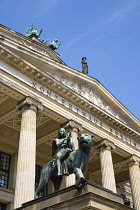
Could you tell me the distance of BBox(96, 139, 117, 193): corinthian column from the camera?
901 inches

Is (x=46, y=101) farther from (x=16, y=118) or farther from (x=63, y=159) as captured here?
(x=63, y=159)

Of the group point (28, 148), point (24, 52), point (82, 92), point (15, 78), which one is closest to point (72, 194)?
point (28, 148)

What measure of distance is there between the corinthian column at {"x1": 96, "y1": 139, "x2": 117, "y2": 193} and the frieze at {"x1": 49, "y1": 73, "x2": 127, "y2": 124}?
3593mm

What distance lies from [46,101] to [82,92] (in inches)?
204

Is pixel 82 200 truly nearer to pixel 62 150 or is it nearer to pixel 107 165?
pixel 62 150

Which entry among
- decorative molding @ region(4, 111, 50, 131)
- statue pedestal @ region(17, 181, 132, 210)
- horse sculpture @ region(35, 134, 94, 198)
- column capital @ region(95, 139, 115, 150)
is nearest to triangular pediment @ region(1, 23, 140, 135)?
column capital @ region(95, 139, 115, 150)

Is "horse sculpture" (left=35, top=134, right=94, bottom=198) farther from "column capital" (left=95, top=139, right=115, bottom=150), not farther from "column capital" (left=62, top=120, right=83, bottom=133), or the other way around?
"column capital" (left=95, top=139, right=115, bottom=150)

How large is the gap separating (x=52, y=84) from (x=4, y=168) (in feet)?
26.1

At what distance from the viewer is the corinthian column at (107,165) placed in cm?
2289

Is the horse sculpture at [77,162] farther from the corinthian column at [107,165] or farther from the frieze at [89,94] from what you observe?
the corinthian column at [107,165]

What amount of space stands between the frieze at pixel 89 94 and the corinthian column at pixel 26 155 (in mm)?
4185

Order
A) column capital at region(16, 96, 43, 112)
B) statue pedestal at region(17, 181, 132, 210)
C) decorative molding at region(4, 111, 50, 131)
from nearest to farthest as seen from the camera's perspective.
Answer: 1. statue pedestal at region(17, 181, 132, 210)
2. column capital at region(16, 96, 43, 112)
3. decorative molding at region(4, 111, 50, 131)

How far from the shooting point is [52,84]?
2158 centimetres

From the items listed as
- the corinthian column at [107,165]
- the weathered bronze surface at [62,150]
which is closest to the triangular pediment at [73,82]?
the corinthian column at [107,165]
